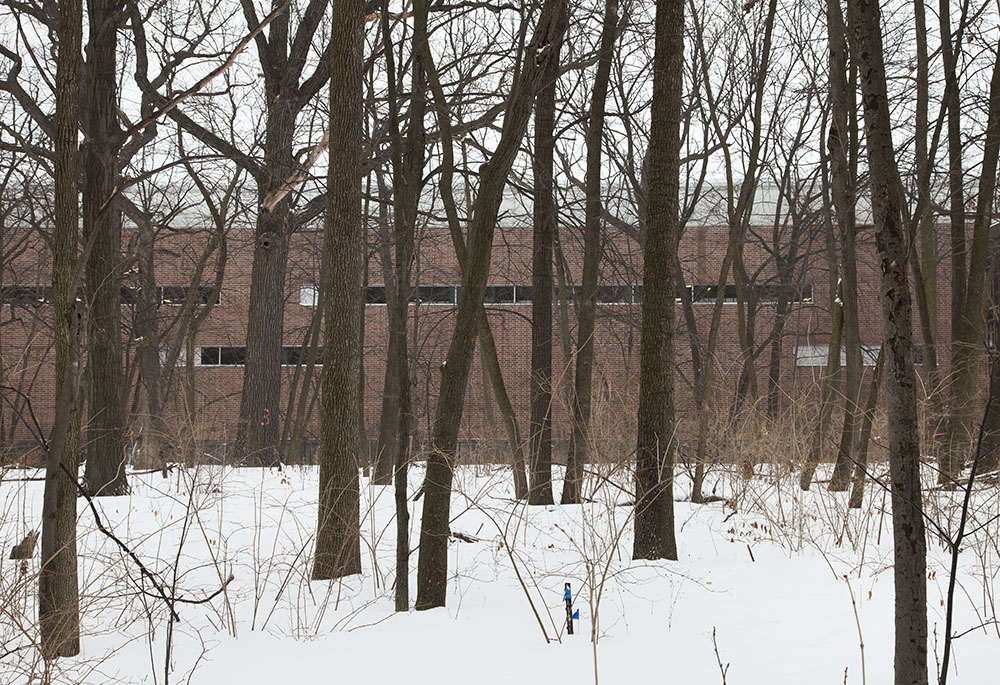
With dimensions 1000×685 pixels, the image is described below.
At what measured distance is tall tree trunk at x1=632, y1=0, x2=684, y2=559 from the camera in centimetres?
569

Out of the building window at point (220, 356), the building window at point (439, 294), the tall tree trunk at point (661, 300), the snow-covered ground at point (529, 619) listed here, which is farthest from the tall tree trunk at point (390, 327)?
the building window at point (220, 356)

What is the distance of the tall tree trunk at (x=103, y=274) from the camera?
26.3 ft

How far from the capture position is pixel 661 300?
231 inches

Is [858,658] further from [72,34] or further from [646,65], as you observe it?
[646,65]

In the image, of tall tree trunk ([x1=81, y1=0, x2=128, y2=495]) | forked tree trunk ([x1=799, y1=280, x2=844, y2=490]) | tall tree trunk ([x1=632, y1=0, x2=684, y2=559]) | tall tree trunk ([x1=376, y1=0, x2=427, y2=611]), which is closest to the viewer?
tall tree trunk ([x1=376, y1=0, x2=427, y2=611])

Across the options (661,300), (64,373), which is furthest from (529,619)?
(64,373)

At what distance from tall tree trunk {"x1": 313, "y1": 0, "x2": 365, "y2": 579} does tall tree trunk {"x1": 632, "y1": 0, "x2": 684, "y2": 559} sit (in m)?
1.89

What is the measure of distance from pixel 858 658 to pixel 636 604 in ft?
4.04

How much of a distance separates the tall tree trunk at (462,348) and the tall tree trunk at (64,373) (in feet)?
5.59

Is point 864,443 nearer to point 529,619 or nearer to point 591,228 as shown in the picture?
point 591,228

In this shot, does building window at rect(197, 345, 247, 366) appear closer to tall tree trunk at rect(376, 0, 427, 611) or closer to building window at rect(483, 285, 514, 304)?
building window at rect(483, 285, 514, 304)

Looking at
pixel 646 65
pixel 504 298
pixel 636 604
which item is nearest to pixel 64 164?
pixel 636 604

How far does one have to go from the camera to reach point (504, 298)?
2584 cm

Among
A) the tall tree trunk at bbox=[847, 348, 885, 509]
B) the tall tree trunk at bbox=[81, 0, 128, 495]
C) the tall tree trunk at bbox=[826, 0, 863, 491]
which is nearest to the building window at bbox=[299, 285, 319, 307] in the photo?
the tall tree trunk at bbox=[81, 0, 128, 495]
